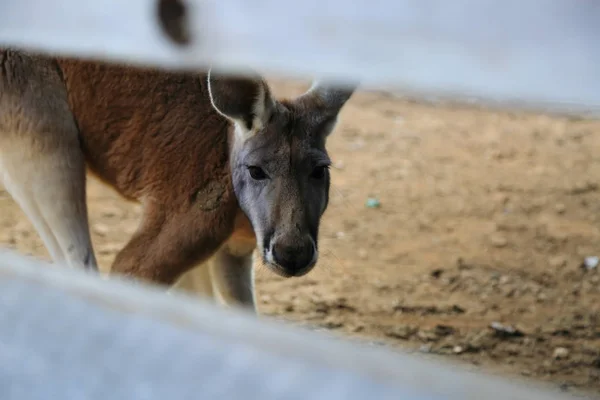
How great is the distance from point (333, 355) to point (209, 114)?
126 inches

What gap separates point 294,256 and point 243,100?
0.66 metres

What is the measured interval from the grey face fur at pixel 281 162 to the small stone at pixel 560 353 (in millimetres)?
1500

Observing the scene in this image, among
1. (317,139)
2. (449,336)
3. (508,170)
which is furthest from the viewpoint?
(508,170)

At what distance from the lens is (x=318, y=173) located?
135 inches

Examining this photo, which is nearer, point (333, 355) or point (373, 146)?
point (333, 355)

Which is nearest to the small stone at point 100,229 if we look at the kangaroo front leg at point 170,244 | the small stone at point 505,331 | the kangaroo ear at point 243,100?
the kangaroo front leg at point 170,244

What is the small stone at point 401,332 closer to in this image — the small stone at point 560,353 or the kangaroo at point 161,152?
the small stone at point 560,353

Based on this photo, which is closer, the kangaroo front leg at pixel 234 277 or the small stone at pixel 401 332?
the kangaroo front leg at pixel 234 277

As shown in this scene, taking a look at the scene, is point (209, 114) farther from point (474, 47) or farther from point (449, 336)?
point (474, 47)

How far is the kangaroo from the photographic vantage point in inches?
133

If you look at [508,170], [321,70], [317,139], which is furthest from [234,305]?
[321,70]

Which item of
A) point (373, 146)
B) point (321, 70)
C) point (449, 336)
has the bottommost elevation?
point (373, 146)

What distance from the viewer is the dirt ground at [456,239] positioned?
4.43 metres

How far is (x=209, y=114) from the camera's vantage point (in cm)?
369
